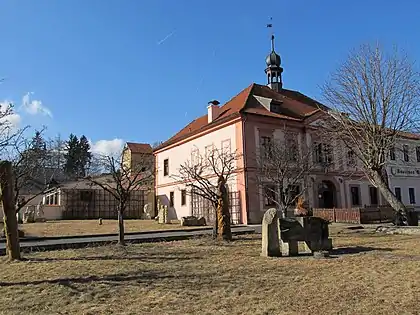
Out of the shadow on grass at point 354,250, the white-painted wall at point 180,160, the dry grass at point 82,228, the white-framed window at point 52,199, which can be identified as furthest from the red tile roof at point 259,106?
the shadow on grass at point 354,250

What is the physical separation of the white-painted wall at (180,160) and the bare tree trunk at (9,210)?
1821cm

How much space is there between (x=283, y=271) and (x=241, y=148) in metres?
18.8

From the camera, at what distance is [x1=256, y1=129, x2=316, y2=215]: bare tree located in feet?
67.8

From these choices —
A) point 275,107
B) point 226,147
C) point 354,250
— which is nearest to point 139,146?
point 226,147

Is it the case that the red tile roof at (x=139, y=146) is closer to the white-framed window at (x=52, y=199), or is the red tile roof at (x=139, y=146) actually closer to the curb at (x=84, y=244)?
the white-framed window at (x=52, y=199)

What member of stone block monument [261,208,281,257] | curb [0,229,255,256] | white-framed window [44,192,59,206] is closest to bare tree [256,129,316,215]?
curb [0,229,255,256]

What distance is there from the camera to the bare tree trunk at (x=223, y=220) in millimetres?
15102

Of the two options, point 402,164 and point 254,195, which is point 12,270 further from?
point 402,164

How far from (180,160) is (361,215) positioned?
1664cm

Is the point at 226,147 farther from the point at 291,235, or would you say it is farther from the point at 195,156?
the point at 291,235

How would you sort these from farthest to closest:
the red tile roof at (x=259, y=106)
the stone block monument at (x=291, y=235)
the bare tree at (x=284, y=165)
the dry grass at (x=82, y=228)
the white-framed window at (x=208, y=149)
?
the white-framed window at (x=208, y=149) < the red tile roof at (x=259, y=106) < the bare tree at (x=284, y=165) < the dry grass at (x=82, y=228) < the stone block monument at (x=291, y=235)

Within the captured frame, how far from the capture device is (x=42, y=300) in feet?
22.1

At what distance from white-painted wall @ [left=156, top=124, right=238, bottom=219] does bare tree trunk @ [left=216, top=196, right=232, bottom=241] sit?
41.3 ft

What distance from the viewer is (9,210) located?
36.3ft
